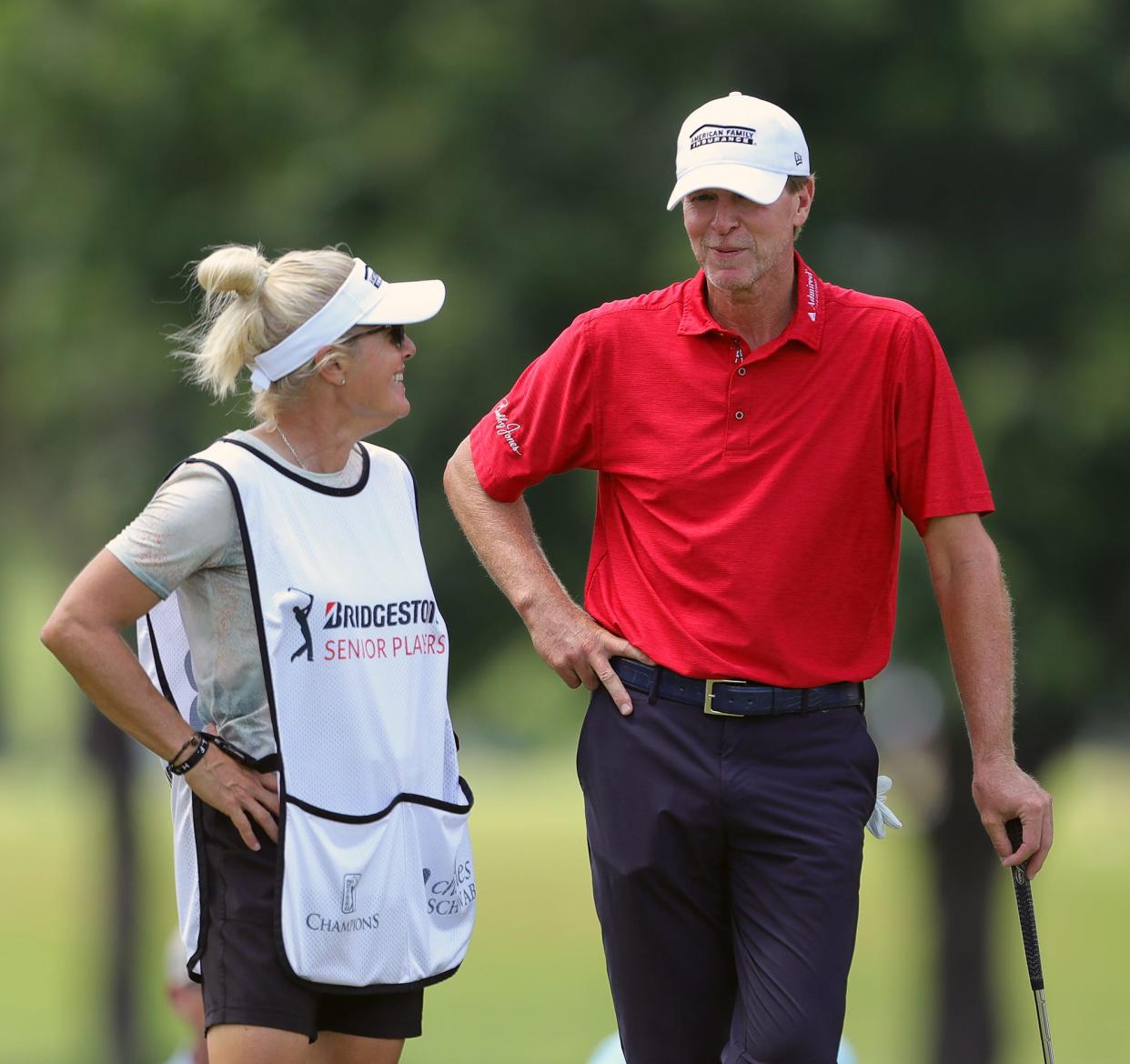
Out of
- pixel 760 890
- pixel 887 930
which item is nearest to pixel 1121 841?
pixel 887 930

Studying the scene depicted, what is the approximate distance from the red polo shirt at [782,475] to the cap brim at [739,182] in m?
0.23

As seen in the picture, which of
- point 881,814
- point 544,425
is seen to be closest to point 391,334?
point 544,425

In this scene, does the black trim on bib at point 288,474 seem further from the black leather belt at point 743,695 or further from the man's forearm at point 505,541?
the black leather belt at point 743,695

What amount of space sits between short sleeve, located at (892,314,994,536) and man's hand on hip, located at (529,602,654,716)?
67cm

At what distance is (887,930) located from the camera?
3102 cm

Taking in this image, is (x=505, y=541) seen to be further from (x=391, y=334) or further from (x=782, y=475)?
(x=782, y=475)

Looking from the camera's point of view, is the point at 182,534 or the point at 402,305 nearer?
the point at 182,534

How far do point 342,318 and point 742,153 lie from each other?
33.9 inches

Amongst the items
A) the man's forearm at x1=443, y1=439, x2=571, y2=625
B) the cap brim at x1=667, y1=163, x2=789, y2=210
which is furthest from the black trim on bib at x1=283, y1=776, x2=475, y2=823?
the cap brim at x1=667, y1=163, x2=789, y2=210

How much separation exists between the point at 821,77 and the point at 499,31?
5.54ft

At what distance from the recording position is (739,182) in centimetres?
393

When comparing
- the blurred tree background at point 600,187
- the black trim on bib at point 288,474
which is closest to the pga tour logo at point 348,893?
the black trim on bib at point 288,474

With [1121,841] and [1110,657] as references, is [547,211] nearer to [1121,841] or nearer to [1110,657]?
[1110,657]

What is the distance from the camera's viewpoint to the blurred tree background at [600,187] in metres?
9.80
